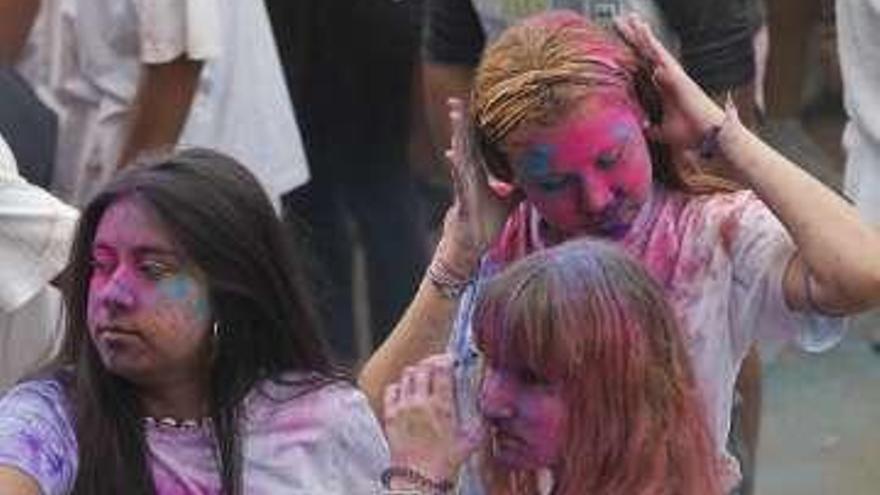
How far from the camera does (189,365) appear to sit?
9.78 ft

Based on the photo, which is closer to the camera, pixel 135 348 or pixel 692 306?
pixel 135 348

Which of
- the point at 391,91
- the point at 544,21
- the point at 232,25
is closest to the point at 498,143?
the point at 544,21

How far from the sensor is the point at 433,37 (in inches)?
182

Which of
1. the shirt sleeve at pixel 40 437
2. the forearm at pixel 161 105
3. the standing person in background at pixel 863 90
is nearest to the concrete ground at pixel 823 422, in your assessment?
the standing person in background at pixel 863 90

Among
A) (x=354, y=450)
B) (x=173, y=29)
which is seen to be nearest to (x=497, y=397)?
(x=354, y=450)

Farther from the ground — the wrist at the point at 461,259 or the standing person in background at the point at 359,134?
the wrist at the point at 461,259

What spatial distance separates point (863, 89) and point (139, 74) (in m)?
1.48

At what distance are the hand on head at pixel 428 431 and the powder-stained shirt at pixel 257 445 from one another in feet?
0.19

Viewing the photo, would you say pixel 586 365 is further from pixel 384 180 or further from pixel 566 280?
pixel 384 180

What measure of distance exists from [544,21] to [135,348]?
72 centimetres

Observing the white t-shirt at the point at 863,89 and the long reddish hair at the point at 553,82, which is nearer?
the long reddish hair at the point at 553,82

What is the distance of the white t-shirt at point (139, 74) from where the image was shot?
13.9 feet

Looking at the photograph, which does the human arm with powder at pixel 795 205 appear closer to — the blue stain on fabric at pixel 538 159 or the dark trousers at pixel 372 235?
the blue stain on fabric at pixel 538 159

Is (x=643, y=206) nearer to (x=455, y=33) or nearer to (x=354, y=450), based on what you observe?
(x=354, y=450)
